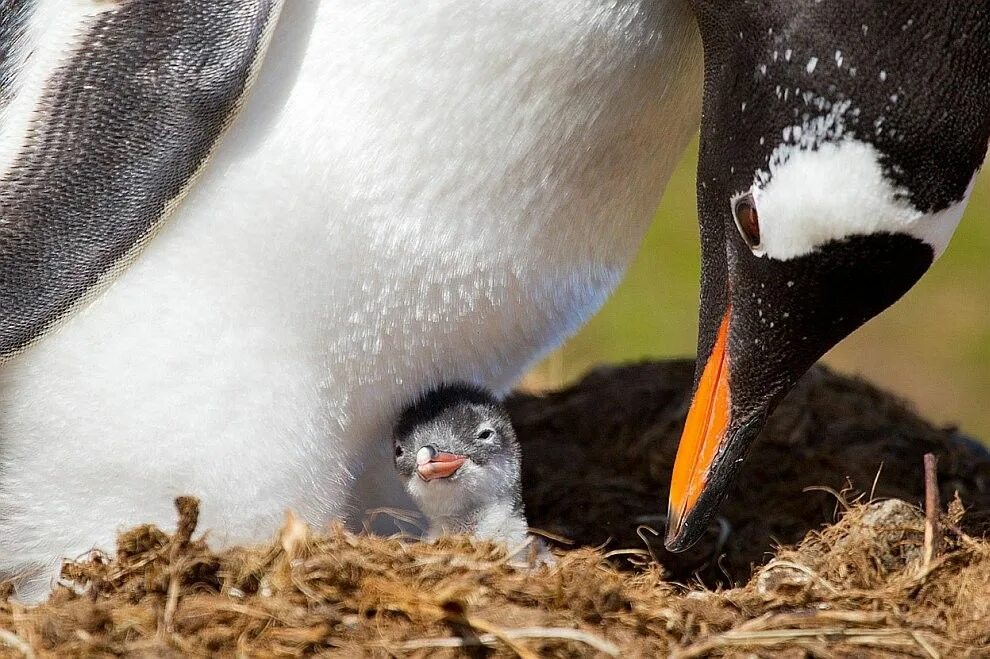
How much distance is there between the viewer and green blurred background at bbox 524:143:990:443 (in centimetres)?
550

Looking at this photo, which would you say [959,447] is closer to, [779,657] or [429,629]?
[779,657]

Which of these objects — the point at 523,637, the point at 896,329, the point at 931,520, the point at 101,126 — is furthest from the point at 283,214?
the point at 896,329

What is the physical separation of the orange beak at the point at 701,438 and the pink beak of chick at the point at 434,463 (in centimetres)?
45

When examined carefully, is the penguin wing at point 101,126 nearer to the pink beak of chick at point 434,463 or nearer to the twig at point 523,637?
the pink beak of chick at point 434,463

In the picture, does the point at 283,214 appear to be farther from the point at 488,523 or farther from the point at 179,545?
the point at 488,523

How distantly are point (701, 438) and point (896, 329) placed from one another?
12.1 feet

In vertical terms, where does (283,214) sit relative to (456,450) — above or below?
above

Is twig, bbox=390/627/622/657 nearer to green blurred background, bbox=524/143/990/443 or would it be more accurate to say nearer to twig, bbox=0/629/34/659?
twig, bbox=0/629/34/659

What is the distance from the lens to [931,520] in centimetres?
250

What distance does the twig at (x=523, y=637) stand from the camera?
195cm

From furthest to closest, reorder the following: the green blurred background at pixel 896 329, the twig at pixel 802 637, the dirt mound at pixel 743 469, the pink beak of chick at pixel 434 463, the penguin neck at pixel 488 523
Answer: the green blurred background at pixel 896 329 < the dirt mound at pixel 743 469 < the penguin neck at pixel 488 523 < the pink beak of chick at pixel 434 463 < the twig at pixel 802 637

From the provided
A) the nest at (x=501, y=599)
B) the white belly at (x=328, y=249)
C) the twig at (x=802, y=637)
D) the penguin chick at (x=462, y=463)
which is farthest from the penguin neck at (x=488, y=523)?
the twig at (x=802, y=637)

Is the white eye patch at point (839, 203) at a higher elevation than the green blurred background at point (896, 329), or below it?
below

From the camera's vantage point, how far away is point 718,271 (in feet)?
7.77
